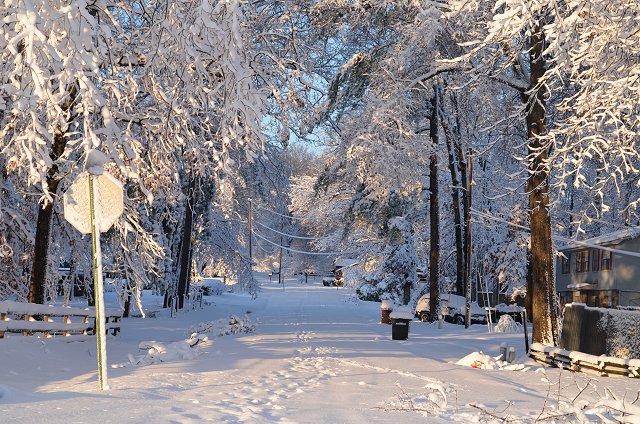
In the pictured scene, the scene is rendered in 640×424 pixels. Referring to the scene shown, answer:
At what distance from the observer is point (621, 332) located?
15234 millimetres

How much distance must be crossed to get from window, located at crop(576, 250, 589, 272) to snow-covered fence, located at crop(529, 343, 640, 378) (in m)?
25.7

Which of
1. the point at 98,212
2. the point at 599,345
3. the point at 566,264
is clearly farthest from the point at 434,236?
the point at 98,212

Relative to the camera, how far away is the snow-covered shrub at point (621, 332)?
1497 cm

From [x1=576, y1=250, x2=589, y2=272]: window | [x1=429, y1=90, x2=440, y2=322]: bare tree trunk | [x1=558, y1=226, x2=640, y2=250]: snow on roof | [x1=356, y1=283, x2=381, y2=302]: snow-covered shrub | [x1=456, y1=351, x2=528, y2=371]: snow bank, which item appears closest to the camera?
[x1=456, y1=351, x2=528, y2=371]: snow bank

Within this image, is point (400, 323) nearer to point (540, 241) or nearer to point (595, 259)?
point (540, 241)

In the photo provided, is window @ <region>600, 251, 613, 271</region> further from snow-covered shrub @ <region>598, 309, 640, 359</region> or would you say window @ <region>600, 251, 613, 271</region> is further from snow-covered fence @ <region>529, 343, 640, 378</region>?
snow-covered shrub @ <region>598, 309, 640, 359</region>

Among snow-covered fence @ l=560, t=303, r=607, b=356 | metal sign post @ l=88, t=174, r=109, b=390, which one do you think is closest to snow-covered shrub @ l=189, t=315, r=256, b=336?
snow-covered fence @ l=560, t=303, r=607, b=356

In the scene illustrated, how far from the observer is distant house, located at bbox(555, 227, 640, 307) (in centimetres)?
3488

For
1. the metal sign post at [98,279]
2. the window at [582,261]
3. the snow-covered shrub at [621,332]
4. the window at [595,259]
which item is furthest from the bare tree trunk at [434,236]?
the metal sign post at [98,279]

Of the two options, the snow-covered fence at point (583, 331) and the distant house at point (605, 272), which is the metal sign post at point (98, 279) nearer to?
the snow-covered fence at point (583, 331)

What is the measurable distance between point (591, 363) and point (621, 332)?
99cm

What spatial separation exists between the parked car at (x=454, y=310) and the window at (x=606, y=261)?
6.40 meters

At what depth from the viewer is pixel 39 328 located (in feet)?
50.4

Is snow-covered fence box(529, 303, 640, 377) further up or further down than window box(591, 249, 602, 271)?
further down
